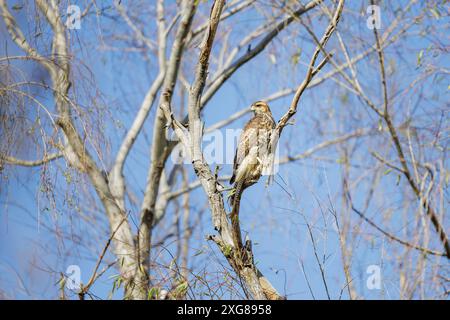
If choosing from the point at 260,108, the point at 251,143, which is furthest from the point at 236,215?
the point at 260,108

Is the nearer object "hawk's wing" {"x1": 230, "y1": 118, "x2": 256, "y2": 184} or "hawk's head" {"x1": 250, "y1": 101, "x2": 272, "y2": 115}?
"hawk's wing" {"x1": 230, "y1": 118, "x2": 256, "y2": 184}

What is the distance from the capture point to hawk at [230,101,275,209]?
18.2 feet

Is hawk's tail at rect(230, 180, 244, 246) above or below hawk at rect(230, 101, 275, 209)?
below

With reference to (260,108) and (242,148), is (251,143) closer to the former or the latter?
(242,148)

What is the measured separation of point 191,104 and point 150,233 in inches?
164

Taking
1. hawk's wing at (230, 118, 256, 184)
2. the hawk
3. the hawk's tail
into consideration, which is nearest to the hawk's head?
the hawk

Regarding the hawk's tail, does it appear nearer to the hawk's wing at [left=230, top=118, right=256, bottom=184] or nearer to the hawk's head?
the hawk's wing at [left=230, top=118, right=256, bottom=184]

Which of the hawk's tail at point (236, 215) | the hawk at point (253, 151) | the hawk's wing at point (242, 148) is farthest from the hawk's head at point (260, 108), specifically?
the hawk's tail at point (236, 215)

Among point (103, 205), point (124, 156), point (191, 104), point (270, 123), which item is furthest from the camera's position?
point (124, 156)

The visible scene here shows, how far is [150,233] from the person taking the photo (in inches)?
338

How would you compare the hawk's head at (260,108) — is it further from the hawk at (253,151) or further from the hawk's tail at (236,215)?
the hawk's tail at (236,215)
